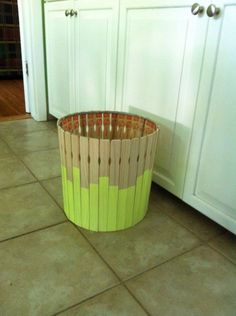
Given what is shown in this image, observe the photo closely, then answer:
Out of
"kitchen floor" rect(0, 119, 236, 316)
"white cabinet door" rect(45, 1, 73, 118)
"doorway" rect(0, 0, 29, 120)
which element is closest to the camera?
"kitchen floor" rect(0, 119, 236, 316)

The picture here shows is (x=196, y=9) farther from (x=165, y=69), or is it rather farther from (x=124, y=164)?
(x=124, y=164)

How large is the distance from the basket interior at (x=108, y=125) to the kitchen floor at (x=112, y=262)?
0.32 metres

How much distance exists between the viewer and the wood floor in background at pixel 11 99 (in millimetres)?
2427

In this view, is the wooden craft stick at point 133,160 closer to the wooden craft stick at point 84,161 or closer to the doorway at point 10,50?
the wooden craft stick at point 84,161

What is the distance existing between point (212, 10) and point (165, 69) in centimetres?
27

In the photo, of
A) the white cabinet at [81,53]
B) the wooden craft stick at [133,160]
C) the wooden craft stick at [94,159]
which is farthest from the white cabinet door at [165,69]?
the wooden craft stick at [94,159]

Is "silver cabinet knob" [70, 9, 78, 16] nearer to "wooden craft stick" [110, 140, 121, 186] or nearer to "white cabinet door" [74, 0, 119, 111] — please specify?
"white cabinet door" [74, 0, 119, 111]

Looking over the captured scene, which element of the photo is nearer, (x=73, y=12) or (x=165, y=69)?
(x=165, y=69)

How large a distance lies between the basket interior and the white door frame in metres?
1.12

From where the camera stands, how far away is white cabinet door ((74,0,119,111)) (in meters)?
1.36

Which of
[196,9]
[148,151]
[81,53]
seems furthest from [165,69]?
[81,53]

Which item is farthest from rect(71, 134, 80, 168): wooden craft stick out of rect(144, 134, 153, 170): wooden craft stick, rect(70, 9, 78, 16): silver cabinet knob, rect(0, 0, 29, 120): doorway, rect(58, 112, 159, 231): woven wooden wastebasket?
rect(0, 0, 29, 120): doorway

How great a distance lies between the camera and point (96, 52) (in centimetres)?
150

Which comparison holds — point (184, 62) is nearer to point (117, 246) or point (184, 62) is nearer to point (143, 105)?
point (143, 105)
